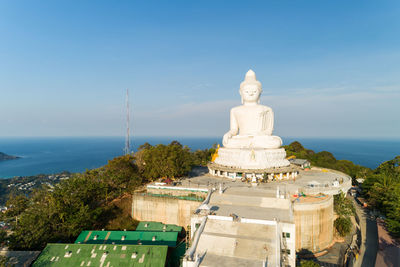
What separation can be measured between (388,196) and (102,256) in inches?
965

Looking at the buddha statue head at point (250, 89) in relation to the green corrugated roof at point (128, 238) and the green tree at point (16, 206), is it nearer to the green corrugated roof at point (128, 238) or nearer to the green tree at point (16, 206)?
the green corrugated roof at point (128, 238)

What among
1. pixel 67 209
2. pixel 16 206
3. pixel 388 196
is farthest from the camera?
pixel 388 196

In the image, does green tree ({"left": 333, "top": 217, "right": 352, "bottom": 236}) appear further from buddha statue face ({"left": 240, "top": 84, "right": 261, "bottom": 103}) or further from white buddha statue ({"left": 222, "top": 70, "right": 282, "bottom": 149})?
buddha statue face ({"left": 240, "top": 84, "right": 261, "bottom": 103})

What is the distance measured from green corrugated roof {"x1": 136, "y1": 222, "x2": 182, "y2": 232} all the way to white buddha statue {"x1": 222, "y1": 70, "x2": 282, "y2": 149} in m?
11.8

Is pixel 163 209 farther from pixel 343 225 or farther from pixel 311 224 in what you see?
pixel 343 225

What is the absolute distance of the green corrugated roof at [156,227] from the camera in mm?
19234

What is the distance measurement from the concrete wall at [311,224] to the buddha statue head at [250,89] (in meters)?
14.5

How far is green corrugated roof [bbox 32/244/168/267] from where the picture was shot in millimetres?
13727

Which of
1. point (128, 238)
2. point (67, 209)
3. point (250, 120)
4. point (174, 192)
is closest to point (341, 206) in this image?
point (250, 120)

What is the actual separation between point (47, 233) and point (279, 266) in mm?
16321

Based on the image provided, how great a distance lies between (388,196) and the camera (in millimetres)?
21672

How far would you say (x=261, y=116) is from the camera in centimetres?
2783

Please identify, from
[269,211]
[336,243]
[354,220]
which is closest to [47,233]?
[269,211]

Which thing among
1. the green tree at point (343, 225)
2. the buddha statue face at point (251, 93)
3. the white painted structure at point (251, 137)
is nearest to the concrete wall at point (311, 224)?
the green tree at point (343, 225)
